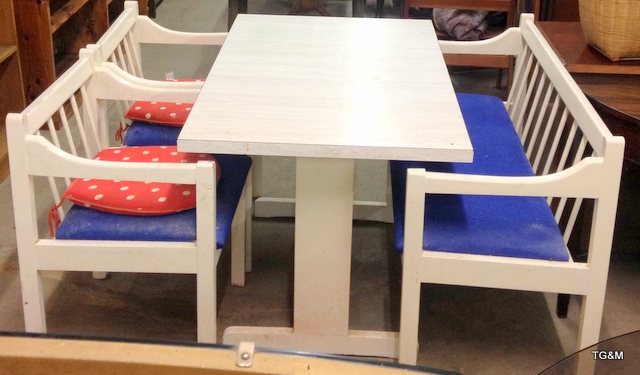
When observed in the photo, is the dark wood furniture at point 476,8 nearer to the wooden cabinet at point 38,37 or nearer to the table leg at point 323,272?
the wooden cabinet at point 38,37

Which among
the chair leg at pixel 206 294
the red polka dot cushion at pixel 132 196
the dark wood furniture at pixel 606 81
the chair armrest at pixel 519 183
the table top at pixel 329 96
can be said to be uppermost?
the table top at pixel 329 96

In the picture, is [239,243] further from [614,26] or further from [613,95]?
[614,26]

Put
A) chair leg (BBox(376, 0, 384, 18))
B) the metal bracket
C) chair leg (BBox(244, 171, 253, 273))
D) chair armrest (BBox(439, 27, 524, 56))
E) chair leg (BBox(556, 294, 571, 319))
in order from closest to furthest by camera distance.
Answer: the metal bracket → chair leg (BBox(556, 294, 571, 319)) → chair leg (BBox(244, 171, 253, 273)) → chair armrest (BBox(439, 27, 524, 56)) → chair leg (BBox(376, 0, 384, 18))

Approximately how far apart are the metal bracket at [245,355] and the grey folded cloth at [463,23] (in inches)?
117

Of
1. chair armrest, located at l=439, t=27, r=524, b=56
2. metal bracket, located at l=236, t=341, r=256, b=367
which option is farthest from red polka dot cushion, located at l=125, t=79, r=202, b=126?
metal bracket, located at l=236, t=341, r=256, b=367

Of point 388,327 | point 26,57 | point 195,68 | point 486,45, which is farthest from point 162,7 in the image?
point 388,327

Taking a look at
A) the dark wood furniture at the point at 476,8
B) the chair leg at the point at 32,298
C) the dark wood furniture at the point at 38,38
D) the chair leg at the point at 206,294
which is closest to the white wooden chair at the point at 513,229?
the chair leg at the point at 206,294

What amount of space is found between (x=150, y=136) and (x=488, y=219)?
0.98m

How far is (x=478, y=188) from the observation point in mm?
1607

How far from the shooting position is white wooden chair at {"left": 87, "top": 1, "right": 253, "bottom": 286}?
7.25 feet

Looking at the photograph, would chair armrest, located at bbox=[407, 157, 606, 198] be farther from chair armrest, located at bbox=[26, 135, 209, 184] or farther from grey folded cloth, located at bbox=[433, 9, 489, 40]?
Answer: grey folded cloth, located at bbox=[433, 9, 489, 40]

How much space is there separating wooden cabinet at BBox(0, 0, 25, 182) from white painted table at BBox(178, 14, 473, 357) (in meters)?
1.24

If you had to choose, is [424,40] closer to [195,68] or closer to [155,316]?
[155,316]

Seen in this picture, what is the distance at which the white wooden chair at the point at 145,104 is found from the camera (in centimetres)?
221
